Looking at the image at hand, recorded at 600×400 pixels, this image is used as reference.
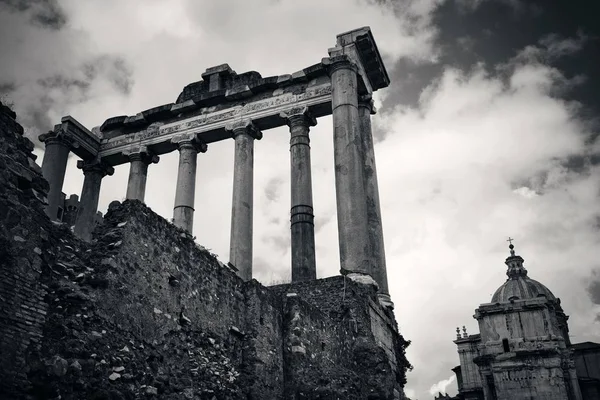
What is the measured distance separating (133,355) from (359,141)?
11329mm

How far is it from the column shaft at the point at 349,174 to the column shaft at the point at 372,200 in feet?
3.18

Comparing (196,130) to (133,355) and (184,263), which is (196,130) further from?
(133,355)

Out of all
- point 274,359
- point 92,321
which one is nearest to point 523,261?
point 274,359

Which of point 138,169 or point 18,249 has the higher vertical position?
point 138,169

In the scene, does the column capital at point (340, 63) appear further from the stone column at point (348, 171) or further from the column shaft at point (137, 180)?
the column shaft at point (137, 180)

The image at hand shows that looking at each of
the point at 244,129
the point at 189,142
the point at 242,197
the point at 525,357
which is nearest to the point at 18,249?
the point at 242,197

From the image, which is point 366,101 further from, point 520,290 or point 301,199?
point 520,290

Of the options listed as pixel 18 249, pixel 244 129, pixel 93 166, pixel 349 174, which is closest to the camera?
pixel 18 249

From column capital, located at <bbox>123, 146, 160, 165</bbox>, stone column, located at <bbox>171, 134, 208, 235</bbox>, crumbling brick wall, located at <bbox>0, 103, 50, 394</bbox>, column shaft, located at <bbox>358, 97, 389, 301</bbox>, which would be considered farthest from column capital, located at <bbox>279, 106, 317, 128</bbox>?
crumbling brick wall, located at <bbox>0, 103, 50, 394</bbox>

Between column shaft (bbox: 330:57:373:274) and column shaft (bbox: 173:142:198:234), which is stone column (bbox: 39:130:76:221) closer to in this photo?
column shaft (bbox: 173:142:198:234)

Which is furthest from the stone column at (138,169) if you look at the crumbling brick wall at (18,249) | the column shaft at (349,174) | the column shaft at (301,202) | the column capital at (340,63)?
the crumbling brick wall at (18,249)

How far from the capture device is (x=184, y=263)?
8.45 meters

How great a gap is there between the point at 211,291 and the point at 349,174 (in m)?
8.10

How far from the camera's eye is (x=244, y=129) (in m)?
19.5
